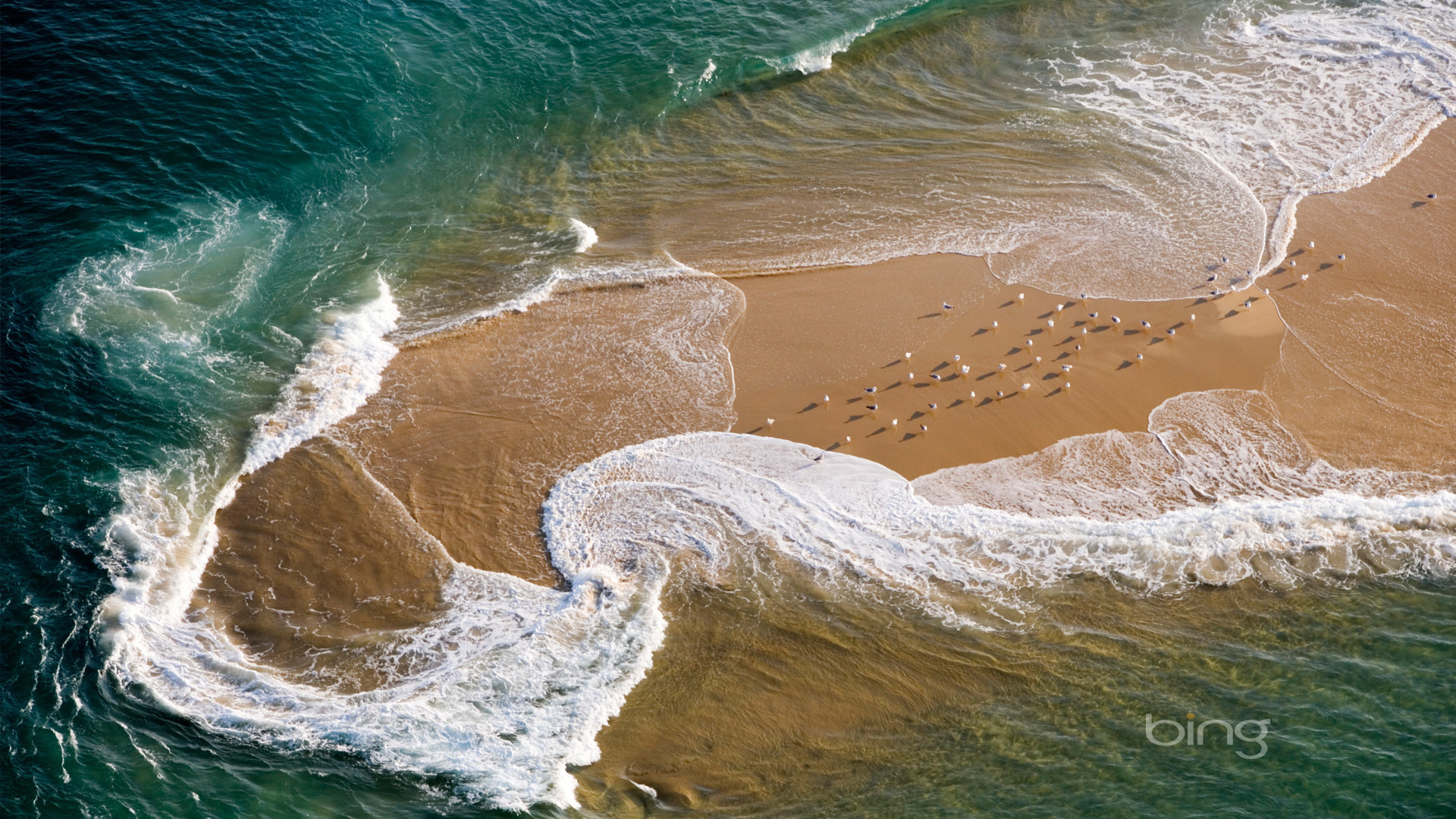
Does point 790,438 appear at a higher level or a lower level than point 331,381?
lower

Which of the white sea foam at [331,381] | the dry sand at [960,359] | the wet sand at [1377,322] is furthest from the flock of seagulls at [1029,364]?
the white sea foam at [331,381]

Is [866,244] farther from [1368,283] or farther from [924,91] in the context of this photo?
[1368,283]

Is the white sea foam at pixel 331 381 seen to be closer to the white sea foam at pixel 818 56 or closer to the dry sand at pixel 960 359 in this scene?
the dry sand at pixel 960 359

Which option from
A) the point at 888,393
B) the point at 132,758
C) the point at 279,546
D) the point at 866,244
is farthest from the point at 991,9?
the point at 132,758

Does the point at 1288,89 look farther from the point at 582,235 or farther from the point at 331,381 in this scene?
the point at 331,381

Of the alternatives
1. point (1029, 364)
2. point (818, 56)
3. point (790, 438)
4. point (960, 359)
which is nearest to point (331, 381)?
point (790, 438)

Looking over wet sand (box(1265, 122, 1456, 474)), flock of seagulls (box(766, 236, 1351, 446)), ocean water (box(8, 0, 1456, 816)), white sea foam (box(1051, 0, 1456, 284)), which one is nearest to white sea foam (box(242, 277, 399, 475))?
ocean water (box(8, 0, 1456, 816))
